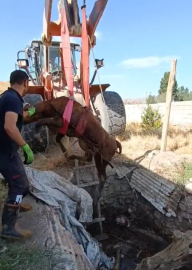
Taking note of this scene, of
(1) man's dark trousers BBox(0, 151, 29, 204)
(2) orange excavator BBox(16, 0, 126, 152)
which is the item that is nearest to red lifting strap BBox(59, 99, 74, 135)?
(2) orange excavator BBox(16, 0, 126, 152)

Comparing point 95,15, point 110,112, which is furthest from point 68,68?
point 110,112

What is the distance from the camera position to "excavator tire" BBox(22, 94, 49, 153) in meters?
5.27

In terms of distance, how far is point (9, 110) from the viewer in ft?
7.49

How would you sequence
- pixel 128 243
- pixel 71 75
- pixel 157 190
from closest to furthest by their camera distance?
1. pixel 71 75
2. pixel 157 190
3. pixel 128 243

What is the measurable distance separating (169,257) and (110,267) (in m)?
0.94

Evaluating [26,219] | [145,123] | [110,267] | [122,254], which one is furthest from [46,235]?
[145,123]

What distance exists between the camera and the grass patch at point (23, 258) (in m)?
2.05

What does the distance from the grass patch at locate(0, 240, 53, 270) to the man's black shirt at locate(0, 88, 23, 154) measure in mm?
869

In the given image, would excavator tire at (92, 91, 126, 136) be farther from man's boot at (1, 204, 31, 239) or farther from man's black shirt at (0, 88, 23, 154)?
man's boot at (1, 204, 31, 239)

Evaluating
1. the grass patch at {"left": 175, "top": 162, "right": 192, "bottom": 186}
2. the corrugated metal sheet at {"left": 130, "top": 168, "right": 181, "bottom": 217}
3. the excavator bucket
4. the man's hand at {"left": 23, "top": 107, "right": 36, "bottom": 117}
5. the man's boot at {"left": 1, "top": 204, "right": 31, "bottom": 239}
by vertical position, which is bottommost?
the corrugated metal sheet at {"left": 130, "top": 168, "right": 181, "bottom": 217}

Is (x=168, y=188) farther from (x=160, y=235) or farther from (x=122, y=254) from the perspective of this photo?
(x=122, y=254)

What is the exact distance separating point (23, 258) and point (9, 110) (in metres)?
1.24

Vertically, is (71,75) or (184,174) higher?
(71,75)

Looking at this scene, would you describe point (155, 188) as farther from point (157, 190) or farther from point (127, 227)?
point (127, 227)
